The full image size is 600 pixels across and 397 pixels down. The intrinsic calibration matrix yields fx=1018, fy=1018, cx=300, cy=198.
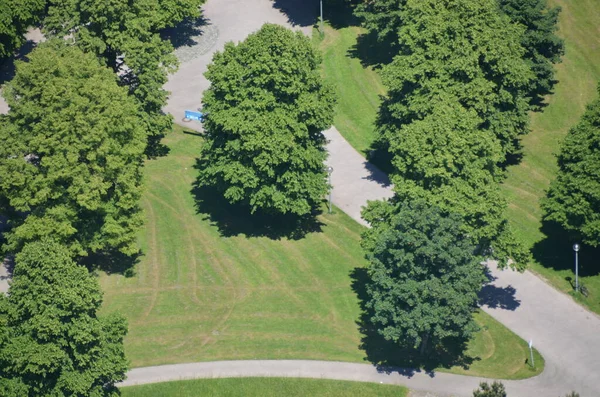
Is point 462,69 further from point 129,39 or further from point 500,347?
point 129,39

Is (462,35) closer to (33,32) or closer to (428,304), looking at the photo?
(428,304)

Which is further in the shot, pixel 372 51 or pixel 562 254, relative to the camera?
pixel 372 51

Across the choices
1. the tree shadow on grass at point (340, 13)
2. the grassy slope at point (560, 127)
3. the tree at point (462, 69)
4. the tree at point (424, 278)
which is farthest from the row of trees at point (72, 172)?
the grassy slope at point (560, 127)

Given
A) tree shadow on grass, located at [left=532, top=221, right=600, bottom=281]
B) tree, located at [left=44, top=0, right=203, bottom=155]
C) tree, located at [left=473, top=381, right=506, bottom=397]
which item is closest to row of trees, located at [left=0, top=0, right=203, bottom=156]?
tree, located at [left=44, top=0, right=203, bottom=155]

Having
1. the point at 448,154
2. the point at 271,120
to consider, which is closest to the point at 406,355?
the point at 448,154

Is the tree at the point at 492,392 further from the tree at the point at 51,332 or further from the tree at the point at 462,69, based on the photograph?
the tree at the point at 462,69

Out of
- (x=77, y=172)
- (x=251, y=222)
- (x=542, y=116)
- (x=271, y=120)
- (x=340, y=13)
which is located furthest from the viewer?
(x=340, y=13)

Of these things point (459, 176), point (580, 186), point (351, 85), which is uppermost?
point (351, 85)
